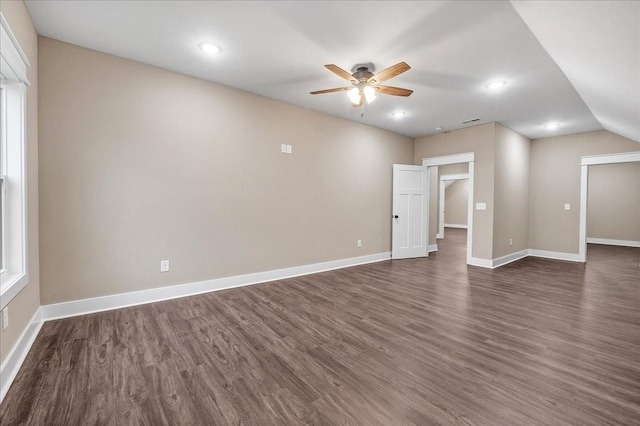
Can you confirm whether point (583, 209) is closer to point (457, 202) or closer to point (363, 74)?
point (363, 74)

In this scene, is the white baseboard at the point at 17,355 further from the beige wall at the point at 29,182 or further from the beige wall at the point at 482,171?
the beige wall at the point at 482,171

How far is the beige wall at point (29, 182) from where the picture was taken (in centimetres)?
193

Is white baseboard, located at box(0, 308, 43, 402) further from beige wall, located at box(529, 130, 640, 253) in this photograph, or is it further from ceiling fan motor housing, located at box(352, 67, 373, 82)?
beige wall, located at box(529, 130, 640, 253)

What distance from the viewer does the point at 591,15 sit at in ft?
6.18

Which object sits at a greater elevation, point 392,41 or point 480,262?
point 392,41

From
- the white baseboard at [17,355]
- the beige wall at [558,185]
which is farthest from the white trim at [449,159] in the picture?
the white baseboard at [17,355]

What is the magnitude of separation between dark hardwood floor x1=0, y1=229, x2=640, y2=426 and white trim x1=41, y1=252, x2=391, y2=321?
12cm

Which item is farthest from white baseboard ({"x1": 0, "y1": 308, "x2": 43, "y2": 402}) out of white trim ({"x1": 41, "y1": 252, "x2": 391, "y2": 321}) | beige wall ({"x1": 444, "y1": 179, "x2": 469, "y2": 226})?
beige wall ({"x1": 444, "y1": 179, "x2": 469, "y2": 226})

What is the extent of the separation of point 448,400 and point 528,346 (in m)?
1.19

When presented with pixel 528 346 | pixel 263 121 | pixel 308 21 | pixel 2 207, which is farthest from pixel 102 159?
pixel 528 346

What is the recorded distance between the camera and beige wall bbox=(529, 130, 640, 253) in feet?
18.6

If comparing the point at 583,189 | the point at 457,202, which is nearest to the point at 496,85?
the point at 583,189

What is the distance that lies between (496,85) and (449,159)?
2.32 metres

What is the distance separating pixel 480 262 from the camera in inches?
207
